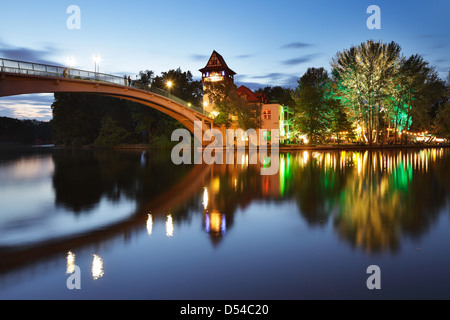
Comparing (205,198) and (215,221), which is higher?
(205,198)

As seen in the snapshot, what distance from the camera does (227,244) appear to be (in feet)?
22.4

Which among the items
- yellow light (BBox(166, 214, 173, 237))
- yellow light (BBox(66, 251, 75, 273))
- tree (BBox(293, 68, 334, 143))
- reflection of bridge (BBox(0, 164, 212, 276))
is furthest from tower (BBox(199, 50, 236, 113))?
yellow light (BBox(66, 251, 75, 273))

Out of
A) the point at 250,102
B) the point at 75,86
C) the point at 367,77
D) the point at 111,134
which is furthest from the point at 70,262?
the point at 111,134

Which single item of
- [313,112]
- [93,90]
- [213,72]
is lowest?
[313,112]

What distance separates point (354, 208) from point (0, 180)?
60.0ft

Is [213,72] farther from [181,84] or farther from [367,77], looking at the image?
[367,77]

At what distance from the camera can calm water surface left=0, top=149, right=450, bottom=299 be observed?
15.9 feet

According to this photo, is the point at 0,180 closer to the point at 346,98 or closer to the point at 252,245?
the point at 252,245

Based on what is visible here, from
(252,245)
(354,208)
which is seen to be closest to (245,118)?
(354,208)

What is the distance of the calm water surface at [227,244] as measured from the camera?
4832 mm

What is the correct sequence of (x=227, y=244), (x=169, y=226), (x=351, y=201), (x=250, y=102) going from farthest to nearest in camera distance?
1. (x=250, y=102)
2. (x=351, y=201)
3. (x=169, y=226)
4. (x=227, y=244)

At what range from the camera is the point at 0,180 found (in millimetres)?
18500

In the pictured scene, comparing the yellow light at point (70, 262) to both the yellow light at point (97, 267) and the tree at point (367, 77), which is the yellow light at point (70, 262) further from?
the tree at point (367, 77)
